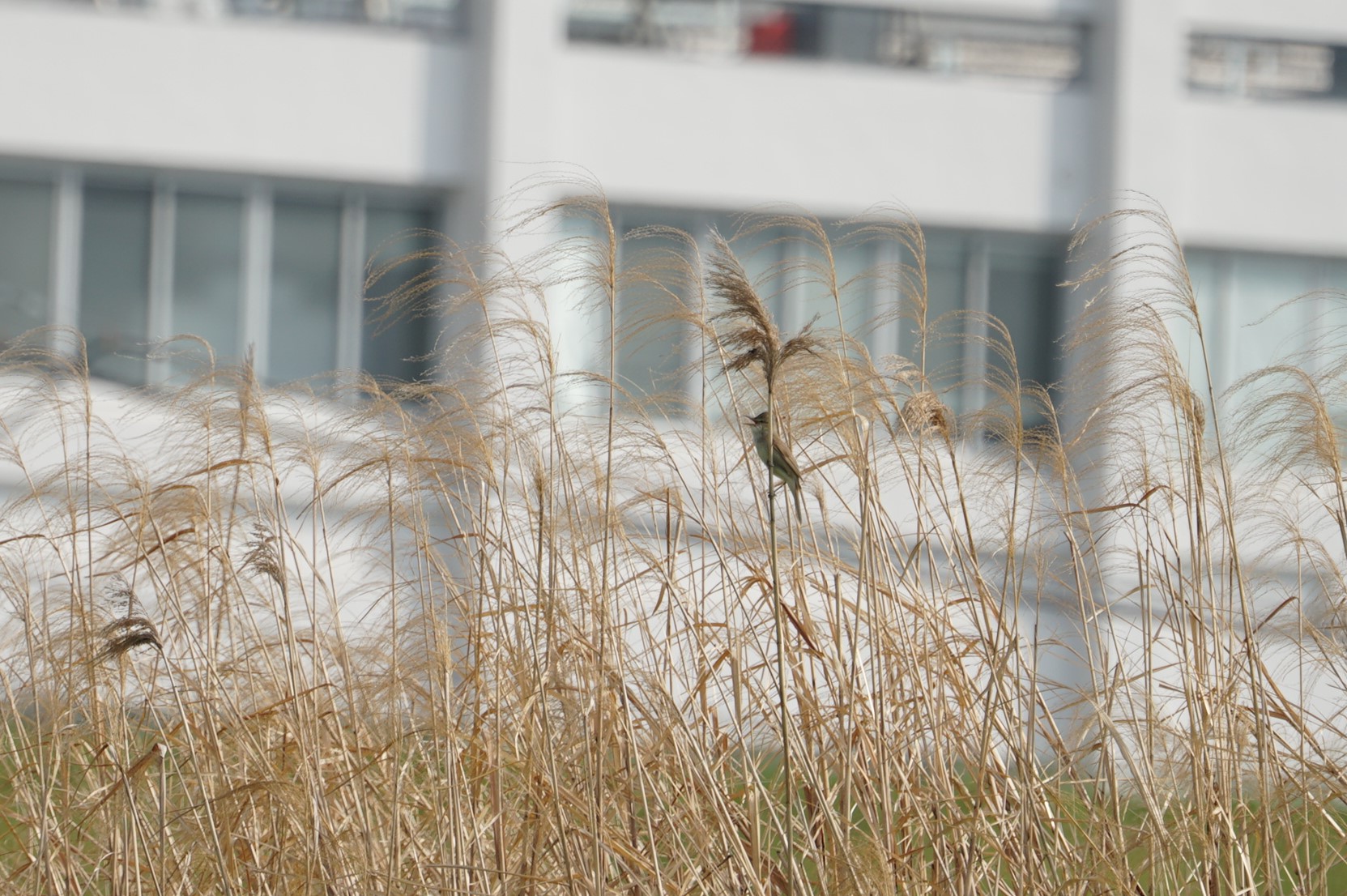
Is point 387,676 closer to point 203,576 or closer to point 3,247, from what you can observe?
point 203,576

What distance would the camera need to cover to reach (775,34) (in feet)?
35.0

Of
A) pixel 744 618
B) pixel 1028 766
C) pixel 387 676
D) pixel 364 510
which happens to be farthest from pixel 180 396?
pixel 1028 766

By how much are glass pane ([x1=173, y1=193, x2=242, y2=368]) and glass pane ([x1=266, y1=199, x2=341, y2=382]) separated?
25 cm

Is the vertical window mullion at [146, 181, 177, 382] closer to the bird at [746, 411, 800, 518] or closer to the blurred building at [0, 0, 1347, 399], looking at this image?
the blurred building at [0, 0, 1347, 399]

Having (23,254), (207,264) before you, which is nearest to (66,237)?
(23,254)

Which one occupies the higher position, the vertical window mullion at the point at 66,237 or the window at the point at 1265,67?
the window at the point at 1265,67

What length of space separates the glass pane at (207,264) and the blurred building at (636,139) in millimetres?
19

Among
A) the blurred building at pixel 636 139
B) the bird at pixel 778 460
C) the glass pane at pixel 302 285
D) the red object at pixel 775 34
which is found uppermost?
the red object at pixel 775 34

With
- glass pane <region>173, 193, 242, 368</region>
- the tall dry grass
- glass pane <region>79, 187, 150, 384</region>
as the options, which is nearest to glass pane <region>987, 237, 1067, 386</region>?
glass pane <region>173, 193, 242, 368</region>

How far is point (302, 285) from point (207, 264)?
63 cm

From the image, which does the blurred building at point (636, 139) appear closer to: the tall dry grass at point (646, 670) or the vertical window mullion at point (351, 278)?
the vertical window mullion at point (351, 278)

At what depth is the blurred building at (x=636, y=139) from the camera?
31.8ft

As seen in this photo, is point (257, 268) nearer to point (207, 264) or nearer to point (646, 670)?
point (207, 264)

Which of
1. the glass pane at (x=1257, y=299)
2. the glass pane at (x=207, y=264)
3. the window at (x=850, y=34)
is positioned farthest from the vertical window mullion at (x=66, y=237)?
the glass pane at (x=1257, y=299)
